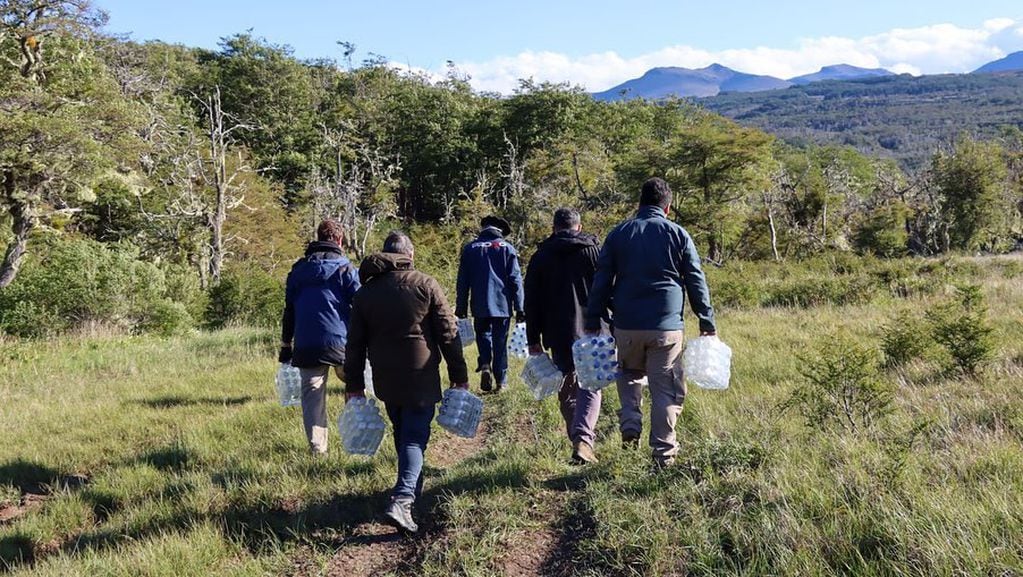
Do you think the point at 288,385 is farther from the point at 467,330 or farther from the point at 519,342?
the point at 467,330

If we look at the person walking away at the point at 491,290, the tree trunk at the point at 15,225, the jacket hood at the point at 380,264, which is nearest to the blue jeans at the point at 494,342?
the person walking away at the point at 491,290

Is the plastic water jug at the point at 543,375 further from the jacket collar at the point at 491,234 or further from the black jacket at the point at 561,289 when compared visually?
the jacket collar at the point at 491,234

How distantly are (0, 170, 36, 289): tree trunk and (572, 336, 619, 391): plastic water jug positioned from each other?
58.8 ft

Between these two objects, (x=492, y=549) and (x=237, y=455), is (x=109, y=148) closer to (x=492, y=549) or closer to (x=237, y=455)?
(x=237, y=455)

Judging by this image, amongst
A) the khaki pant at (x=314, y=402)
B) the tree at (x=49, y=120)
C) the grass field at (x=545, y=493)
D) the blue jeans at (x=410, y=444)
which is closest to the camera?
the grass field at (x=545, y=493)

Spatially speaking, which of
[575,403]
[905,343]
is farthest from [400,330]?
[905,343]

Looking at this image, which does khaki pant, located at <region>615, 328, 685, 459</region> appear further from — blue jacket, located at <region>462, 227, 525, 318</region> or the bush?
the bush

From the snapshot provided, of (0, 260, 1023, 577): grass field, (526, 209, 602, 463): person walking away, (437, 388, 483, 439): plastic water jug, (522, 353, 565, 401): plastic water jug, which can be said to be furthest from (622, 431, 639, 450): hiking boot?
(437, 388, 483, 439): plastic water jug

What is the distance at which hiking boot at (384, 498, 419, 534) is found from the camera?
342cm

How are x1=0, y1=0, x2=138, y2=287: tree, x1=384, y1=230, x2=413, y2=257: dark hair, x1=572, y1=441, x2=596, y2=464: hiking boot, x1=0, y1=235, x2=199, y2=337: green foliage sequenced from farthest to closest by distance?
1. x1=0, y1=0, x2=138, y2=287: tree
2. x1=0, y1=235, x2=199, y2=337: green foliage
3. x1=572, y1=441, x2=596, y2=464: hiking boot
4. x1=384, y1=230, x2=413, y2=257: dark hair

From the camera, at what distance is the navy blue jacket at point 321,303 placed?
4.65m

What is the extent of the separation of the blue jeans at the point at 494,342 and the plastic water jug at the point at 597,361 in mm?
2677

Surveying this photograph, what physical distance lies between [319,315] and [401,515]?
5.87 feet

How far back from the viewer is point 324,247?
15.6ft
